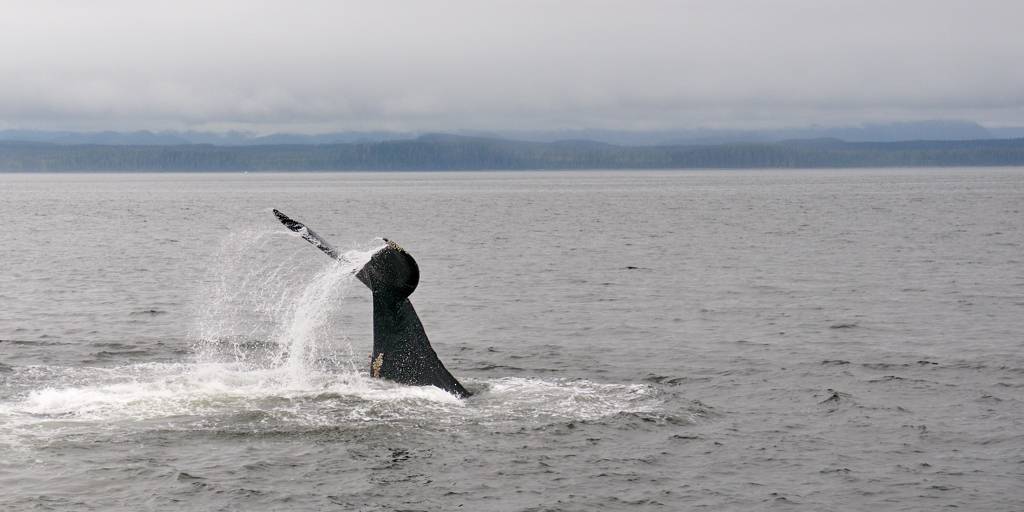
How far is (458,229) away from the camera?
7200cm

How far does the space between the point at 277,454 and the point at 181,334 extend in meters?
11.5

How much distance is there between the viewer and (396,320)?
16.1 m

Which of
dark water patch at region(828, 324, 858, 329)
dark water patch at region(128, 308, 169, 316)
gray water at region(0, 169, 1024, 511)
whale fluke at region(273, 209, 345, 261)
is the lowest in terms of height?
dark water patch at region(128, 308, 169, 316)

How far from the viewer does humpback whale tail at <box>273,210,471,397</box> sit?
1570cm

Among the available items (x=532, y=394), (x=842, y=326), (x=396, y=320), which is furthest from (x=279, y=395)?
(x=842, y=326)

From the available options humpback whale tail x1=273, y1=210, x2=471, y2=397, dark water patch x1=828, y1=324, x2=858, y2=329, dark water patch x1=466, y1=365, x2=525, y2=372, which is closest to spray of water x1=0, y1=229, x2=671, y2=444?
humpback whale tail x1=273, y1=210, x2=471, y2=397

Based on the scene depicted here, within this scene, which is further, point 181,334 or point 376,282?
point 181,334

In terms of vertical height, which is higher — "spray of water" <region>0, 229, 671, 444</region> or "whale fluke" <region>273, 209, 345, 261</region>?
"whale fluke" <region>273, 209, 345, 261</region>

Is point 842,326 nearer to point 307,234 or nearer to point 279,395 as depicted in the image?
point 279,395

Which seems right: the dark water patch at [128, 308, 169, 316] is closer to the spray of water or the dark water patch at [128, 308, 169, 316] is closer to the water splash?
the water splash

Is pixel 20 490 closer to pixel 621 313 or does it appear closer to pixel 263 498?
pixel 263 498

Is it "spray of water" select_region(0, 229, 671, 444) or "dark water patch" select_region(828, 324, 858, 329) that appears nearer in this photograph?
"spray of water" select_region(0, 229, 671, 444)

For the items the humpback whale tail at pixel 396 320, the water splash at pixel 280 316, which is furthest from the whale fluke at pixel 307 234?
the water splash at pixel 280 316

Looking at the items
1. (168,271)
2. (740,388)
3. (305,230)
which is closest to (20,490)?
(305,230)
